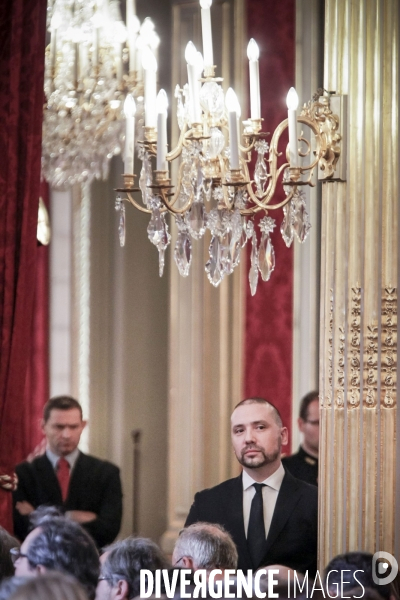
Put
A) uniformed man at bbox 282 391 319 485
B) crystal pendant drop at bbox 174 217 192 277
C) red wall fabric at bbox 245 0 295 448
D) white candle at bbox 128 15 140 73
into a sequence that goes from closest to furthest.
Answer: crystal pendant drop at bbox 174 217 192 277
uniformed man at bbox 282 391 319 485
white candle at bbox 128 15 140 73
red wall fabric at bbox 245 0 295 448

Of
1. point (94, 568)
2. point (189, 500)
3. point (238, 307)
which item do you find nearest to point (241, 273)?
point (238, 307)

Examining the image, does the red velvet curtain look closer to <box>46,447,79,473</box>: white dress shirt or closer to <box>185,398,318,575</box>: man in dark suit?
<box>185,398,318,575</box>: man in dark suit

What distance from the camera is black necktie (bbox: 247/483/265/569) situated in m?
3.76

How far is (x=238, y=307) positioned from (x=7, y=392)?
2.25m

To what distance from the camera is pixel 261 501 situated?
3.85m

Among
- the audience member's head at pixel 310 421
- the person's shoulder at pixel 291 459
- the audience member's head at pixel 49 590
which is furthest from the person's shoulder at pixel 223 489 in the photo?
the audience member's head at pixel 49 590

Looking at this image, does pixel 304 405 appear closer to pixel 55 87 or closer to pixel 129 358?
pixel 129 358

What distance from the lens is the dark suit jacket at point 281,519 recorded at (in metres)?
3.69

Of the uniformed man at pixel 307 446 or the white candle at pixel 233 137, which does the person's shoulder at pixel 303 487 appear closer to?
the uniformed man at pixel 307 446

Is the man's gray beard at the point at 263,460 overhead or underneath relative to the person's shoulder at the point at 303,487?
overhead

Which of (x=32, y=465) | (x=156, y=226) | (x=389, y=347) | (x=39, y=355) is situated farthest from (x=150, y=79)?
(x=39, y=355)

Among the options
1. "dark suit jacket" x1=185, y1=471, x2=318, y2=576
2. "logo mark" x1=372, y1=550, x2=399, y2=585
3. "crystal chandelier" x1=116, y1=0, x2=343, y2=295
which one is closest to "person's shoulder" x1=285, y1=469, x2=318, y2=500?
"dark suit jacket" x1=185, y1=471, x2=318, y2=576

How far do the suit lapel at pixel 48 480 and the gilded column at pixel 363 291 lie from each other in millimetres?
1935

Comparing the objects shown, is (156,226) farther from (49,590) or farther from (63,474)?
(63,474)
